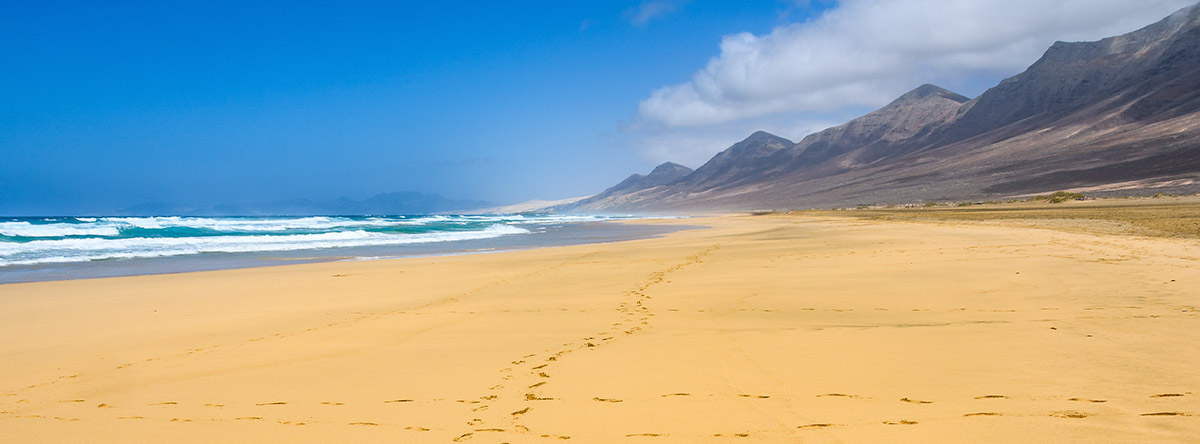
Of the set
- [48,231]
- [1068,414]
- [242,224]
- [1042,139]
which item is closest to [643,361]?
[1068,414]

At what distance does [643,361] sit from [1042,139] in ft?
417

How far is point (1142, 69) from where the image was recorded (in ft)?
387

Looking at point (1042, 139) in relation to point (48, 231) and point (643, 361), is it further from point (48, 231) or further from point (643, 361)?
point (48, 231)

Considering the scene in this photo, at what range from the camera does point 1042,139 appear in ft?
340

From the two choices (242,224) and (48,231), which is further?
(242,224)

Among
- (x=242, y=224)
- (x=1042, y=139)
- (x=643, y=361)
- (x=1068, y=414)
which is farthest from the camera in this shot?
(x=1042, y=139)

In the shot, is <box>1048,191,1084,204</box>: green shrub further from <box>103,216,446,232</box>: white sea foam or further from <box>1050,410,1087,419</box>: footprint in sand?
<box>103,216,446,232</box>: white sea foam

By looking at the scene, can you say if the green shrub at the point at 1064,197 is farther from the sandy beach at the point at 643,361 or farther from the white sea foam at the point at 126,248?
the white sea foam at the point at 126,248

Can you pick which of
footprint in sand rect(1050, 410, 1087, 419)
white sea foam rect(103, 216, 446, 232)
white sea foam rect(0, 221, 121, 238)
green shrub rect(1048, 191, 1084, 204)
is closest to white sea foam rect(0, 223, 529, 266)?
white sea foam rect(0, 221, 121, 238)

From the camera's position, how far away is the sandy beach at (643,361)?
3.14 m

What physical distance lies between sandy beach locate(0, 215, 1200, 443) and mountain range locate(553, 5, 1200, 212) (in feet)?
196

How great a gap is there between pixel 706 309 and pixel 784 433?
416cm

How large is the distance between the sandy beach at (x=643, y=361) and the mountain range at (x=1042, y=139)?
59758 millimetres

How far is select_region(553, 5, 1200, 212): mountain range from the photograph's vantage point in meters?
74.6
